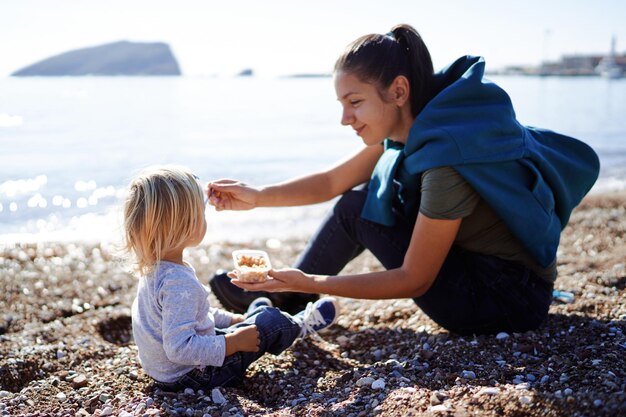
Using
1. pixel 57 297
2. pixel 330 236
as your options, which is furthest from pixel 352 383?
pixel 57 297

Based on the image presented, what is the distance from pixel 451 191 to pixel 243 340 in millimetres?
1197

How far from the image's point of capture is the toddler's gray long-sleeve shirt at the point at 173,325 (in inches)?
112

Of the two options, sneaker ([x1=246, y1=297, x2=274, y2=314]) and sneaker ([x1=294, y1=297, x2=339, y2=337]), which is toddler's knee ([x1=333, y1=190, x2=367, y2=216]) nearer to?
sneaker ([x1=294, y1=297, x2=339, y2=337])

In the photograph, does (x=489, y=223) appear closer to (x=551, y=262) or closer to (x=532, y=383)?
(x=551, y=262)

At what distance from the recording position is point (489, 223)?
3.32 metres

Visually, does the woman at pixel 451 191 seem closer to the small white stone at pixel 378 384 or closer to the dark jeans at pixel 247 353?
the dark jeans at pixel 247 353

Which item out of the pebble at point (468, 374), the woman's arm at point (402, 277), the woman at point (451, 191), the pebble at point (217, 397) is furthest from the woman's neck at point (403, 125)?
the pebble at point (217, 397)

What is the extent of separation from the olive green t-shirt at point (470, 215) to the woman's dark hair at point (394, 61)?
498 millimetres

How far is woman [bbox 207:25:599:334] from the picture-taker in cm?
309

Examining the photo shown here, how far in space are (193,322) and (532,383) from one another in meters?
1.47

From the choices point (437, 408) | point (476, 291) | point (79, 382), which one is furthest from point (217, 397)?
point (476, 291)

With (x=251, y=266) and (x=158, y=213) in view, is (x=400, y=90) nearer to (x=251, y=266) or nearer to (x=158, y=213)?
(x=251, y=266)

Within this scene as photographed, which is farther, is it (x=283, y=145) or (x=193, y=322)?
(x=283, y=145)

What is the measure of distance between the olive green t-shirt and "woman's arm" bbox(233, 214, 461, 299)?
0.24ft
